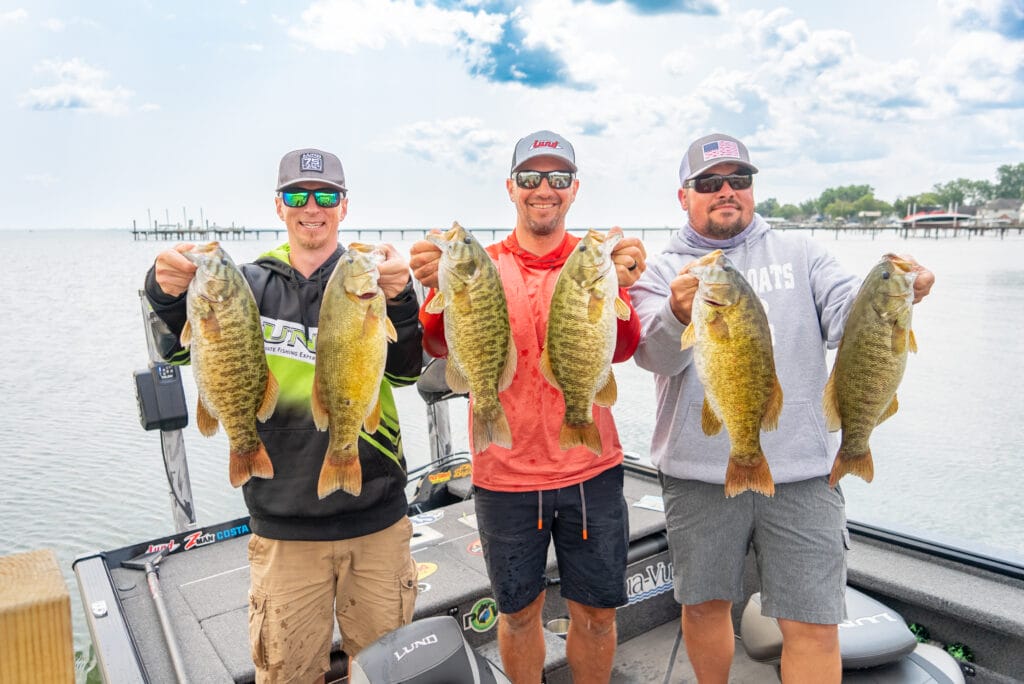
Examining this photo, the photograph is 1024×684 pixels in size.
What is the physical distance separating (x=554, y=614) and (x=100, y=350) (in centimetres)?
1624

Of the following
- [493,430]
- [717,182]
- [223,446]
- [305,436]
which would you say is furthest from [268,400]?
[223,446]

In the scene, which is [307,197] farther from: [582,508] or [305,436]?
[582,508]

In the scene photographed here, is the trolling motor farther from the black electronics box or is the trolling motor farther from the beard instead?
the beard

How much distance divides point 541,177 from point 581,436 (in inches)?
45.7

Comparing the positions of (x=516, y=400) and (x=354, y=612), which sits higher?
(x=516, y=400)

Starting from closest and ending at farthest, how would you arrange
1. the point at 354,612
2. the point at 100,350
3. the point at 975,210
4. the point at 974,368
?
1. the point at 354,612
2. the point at 974,368
3. the point at 100,350
4. the point at 975,210

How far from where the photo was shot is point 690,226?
314 centimetres

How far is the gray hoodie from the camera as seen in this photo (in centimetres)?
282

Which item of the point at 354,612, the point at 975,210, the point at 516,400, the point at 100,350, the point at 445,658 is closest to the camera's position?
the point at 445,658

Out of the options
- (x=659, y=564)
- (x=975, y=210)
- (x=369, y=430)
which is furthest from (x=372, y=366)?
(x=975, y=210)

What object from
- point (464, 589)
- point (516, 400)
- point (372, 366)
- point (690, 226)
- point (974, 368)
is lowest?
point (974, 368)

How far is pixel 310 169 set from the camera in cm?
287

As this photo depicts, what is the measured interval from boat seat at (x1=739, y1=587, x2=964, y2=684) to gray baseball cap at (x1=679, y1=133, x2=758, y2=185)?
210 centimetres

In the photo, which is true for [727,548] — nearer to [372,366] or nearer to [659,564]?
[659,564]
